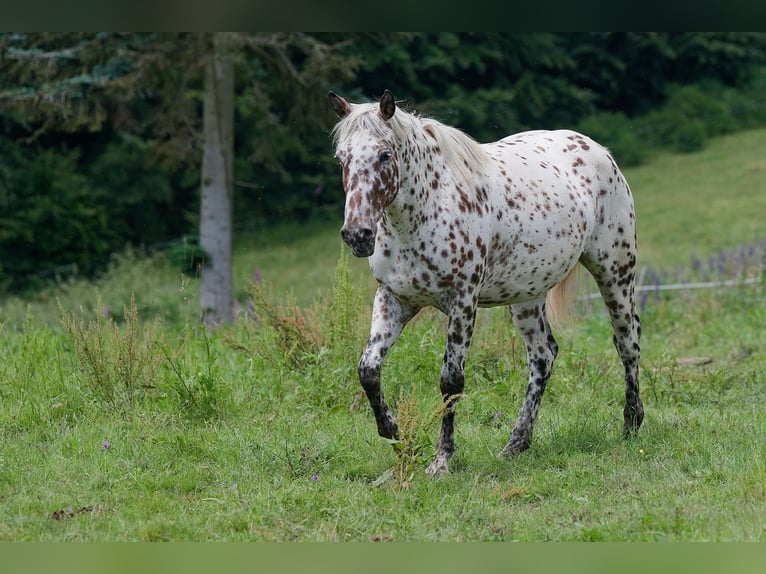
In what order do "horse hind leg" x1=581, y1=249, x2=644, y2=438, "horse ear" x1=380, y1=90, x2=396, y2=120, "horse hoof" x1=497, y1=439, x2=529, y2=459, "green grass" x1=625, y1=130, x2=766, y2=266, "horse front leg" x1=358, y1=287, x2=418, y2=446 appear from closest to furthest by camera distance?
1. "horse ear" x1=380, y1=90, x2=396, y2=120
2. "horse front leg" x1=358, y1=287, x2=418, y2=446
3. "horse hoof" x1=497, y1=439, x2=529, y2=459
4. "horse hind leg" x1=581, y1=249, x2=644, y2=438
5. "green grass" x1=625, y1=130, x2=766, y2=266

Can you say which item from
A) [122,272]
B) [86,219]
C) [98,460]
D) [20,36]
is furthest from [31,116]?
[98,460]

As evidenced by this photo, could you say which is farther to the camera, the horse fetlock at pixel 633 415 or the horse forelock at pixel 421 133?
the horse fetlock at pixel 633 415

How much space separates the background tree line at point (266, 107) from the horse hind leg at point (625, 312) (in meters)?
7.53

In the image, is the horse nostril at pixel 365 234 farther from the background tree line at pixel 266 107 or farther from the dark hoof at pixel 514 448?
the background tree line at pixel 266 107

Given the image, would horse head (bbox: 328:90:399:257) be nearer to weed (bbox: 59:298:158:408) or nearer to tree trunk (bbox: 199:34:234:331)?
weed (bbox: 59:298:158:408)

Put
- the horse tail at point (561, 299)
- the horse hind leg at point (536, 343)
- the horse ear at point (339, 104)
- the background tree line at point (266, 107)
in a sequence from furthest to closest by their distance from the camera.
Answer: the background tree line at point (266, 107)
the horse tail at point (561, 299)
the horse hind leg at point (536, 343)
the horse ear at point (339, 104)

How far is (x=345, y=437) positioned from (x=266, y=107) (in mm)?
8688

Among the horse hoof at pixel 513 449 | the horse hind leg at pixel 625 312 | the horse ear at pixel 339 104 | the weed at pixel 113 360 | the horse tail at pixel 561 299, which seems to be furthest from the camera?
the weed at pixel 113 360

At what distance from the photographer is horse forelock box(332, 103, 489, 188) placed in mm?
4832

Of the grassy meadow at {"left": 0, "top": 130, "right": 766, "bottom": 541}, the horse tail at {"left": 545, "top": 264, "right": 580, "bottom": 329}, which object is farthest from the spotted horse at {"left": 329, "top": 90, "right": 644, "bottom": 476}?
the grassy meadow at {"left": 0, "top": 130, "right": 766, "bottom": 541}

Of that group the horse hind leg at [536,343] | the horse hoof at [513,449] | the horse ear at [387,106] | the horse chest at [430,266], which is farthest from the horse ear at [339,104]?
the horse hoof at [513,449]

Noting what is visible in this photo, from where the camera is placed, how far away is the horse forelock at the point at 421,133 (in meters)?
4.83

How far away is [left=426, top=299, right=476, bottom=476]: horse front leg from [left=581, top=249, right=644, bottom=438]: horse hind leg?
129cm

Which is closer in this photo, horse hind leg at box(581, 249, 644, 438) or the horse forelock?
the horse forelock
